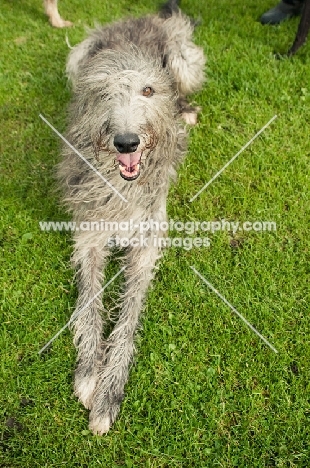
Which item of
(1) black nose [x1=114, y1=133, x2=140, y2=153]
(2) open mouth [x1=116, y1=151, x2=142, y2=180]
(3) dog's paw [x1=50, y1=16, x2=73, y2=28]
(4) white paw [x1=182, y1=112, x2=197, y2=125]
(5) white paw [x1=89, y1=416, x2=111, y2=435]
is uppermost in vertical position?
(1) black nose [x1=114, y1=133, x2=140, y2=153]

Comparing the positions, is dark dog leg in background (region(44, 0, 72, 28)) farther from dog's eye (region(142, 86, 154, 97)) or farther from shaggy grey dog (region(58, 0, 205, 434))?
dog's eye (region(142, 86, 154, 97))

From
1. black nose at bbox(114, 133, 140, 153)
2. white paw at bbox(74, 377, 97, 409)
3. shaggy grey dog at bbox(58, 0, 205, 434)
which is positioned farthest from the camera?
white paw at bbox(74, 377, 97, 409)

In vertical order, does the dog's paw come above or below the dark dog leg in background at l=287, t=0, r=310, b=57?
below

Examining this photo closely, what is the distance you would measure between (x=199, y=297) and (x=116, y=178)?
1146 mm

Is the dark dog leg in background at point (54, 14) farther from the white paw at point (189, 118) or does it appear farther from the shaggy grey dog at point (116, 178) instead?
the white paw at point (189, 118)

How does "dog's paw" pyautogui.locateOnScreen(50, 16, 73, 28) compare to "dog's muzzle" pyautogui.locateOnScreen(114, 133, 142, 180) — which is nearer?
"dog's muzzle" pyautogui.locateOnScreen(114, 133, 142, 180)

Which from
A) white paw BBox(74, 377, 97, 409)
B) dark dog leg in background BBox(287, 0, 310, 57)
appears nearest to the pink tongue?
white paw BBox(74, 377, 97, 409)

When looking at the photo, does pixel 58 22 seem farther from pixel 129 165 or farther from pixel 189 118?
pixel 129 165

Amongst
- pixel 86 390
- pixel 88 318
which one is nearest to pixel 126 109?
pixel 88 318

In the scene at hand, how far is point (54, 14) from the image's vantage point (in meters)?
5.79

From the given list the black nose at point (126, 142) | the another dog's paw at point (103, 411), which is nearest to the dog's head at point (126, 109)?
the black nose at point (126, 142)

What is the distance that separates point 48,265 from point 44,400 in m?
1.13

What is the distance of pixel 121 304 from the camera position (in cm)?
341

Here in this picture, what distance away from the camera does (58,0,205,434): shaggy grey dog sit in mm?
2918
